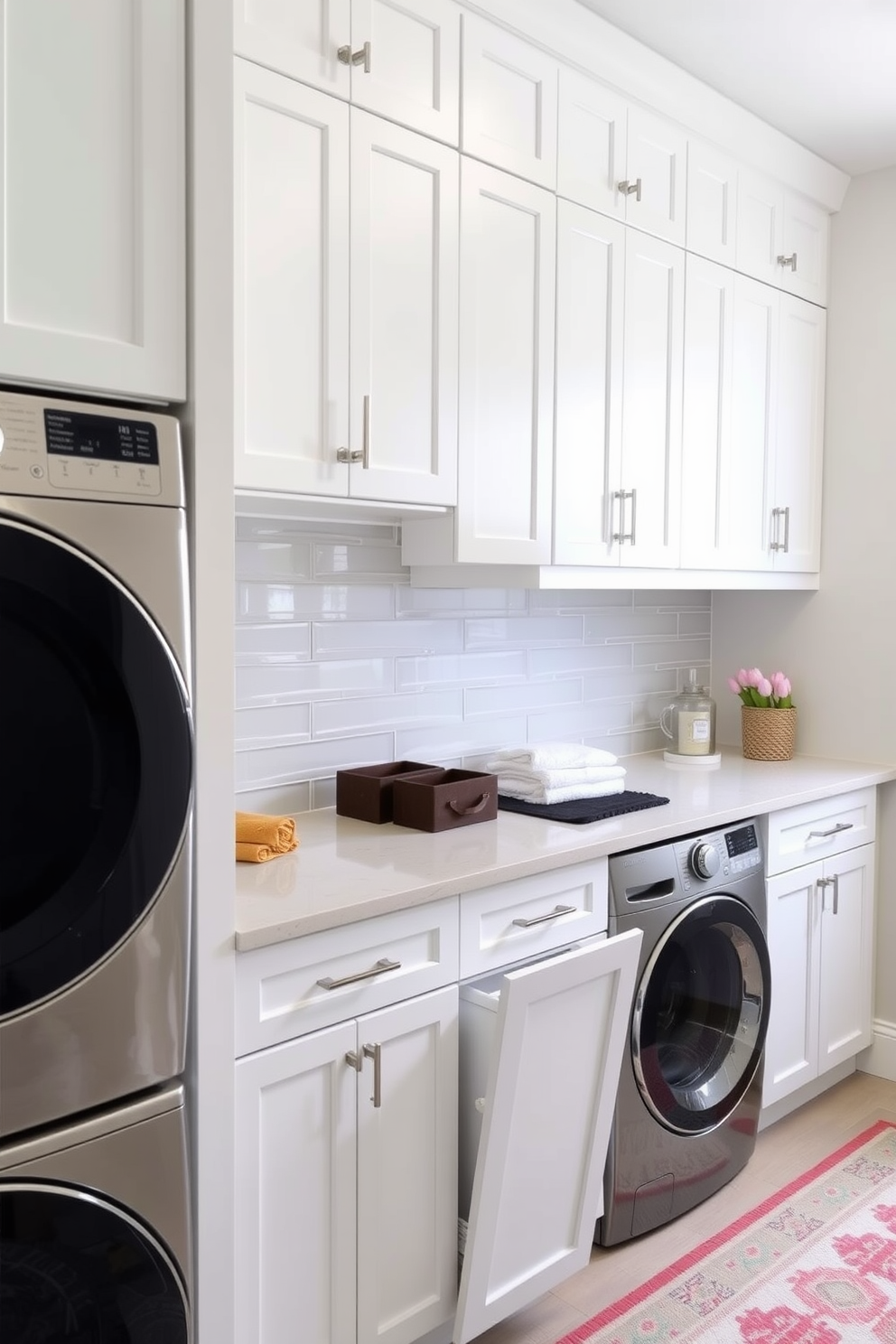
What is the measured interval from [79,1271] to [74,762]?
2.05ft

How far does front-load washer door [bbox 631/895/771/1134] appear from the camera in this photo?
2320 millimetres

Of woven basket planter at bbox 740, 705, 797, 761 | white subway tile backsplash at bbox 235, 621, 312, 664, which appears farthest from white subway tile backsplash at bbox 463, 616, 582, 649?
woven basket planter at bbox 740, 705, 797, 761

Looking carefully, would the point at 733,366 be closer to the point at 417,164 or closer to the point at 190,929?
the point at 417,164

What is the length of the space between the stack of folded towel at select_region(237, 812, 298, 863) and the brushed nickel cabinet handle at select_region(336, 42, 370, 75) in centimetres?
138

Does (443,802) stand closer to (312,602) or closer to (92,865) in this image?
(312,602)

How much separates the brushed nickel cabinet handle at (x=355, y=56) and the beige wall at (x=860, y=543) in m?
1.87

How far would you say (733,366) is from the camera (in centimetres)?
297

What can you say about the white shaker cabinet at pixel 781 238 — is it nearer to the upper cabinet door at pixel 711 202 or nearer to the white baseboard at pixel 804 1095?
the upper cabinet door at pixel 711 202

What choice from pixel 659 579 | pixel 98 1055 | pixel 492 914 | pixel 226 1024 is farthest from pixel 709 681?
pixel 98 1055

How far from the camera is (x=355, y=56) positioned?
6.45 ft

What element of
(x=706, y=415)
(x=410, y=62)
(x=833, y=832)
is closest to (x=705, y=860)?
(x=833, y=832)

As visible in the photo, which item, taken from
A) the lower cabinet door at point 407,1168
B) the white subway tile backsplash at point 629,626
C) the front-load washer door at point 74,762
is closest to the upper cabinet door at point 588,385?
the white subway tile backsplash at point 629,626

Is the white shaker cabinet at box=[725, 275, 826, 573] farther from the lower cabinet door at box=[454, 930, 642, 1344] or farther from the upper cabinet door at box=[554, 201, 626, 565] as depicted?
the lower cabinet door at box=[454, 930, 642, 1344]

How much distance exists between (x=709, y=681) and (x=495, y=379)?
1.66m
